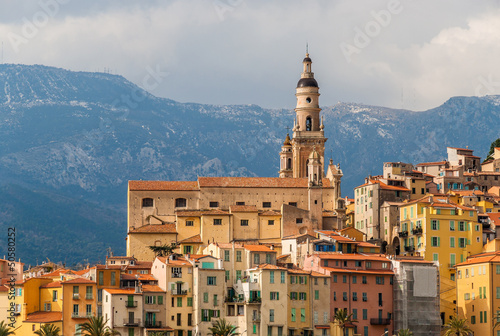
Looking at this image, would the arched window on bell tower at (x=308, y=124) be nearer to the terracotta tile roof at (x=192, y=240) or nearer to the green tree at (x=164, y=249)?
the terracotta tile roof at (x=192, y=240)

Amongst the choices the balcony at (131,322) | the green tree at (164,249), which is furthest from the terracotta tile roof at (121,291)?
the green tree at (164,249)

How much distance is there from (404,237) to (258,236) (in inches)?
557

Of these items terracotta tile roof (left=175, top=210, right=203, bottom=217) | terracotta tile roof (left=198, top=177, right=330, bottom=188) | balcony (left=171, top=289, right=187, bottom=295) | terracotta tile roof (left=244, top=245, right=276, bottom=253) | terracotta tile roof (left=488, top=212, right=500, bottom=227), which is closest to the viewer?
balcony (left=171, top=289, right=187, bottom=295)

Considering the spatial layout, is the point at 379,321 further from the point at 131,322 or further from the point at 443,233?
the point at 131,322

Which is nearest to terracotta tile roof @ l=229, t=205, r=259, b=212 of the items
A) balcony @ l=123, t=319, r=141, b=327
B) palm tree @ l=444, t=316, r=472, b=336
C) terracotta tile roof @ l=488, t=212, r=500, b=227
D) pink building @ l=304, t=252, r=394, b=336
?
pink building @ l=304, t=252, r=394, b=336

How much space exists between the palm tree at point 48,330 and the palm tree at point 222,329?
480 inches

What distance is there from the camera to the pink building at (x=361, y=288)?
9475 cm

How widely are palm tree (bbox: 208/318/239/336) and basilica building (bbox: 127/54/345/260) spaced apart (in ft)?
53.9

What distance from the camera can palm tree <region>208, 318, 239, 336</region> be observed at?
290 feet

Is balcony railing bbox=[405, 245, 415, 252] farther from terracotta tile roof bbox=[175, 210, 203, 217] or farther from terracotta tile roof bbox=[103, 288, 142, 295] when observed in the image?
terracotta tile roof bbox=[103, 288, 142, 295]

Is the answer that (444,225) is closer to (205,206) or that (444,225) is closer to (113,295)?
(205,206)

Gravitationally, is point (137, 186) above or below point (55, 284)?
above

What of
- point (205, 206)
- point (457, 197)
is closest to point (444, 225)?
point (457, 197)

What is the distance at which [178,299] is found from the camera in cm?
9312
